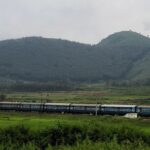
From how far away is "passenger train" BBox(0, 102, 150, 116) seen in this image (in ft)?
327

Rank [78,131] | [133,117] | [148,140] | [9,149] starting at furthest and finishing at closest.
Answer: [133,117] < [78,131] < [148,140] < [9,149]

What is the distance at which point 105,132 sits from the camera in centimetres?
6606

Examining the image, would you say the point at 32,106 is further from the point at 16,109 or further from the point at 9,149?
the point at 9,149

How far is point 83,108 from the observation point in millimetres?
107250

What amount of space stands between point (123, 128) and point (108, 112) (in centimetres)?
3801

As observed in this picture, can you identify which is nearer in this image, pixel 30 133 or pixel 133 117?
pixel 30 133

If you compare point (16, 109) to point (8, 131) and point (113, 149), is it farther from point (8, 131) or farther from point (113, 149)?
point (113, 149)

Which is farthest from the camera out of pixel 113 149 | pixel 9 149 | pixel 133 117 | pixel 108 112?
pixel 108 112

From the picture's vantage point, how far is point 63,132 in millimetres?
66500

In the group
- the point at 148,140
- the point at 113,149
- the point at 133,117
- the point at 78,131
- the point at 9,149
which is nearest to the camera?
the point at 113,149

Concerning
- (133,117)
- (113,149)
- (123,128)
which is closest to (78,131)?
(123,128)

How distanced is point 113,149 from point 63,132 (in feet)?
75.5

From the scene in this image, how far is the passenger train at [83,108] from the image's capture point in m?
99.8

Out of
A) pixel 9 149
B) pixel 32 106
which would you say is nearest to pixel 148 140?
pixel 9 149
